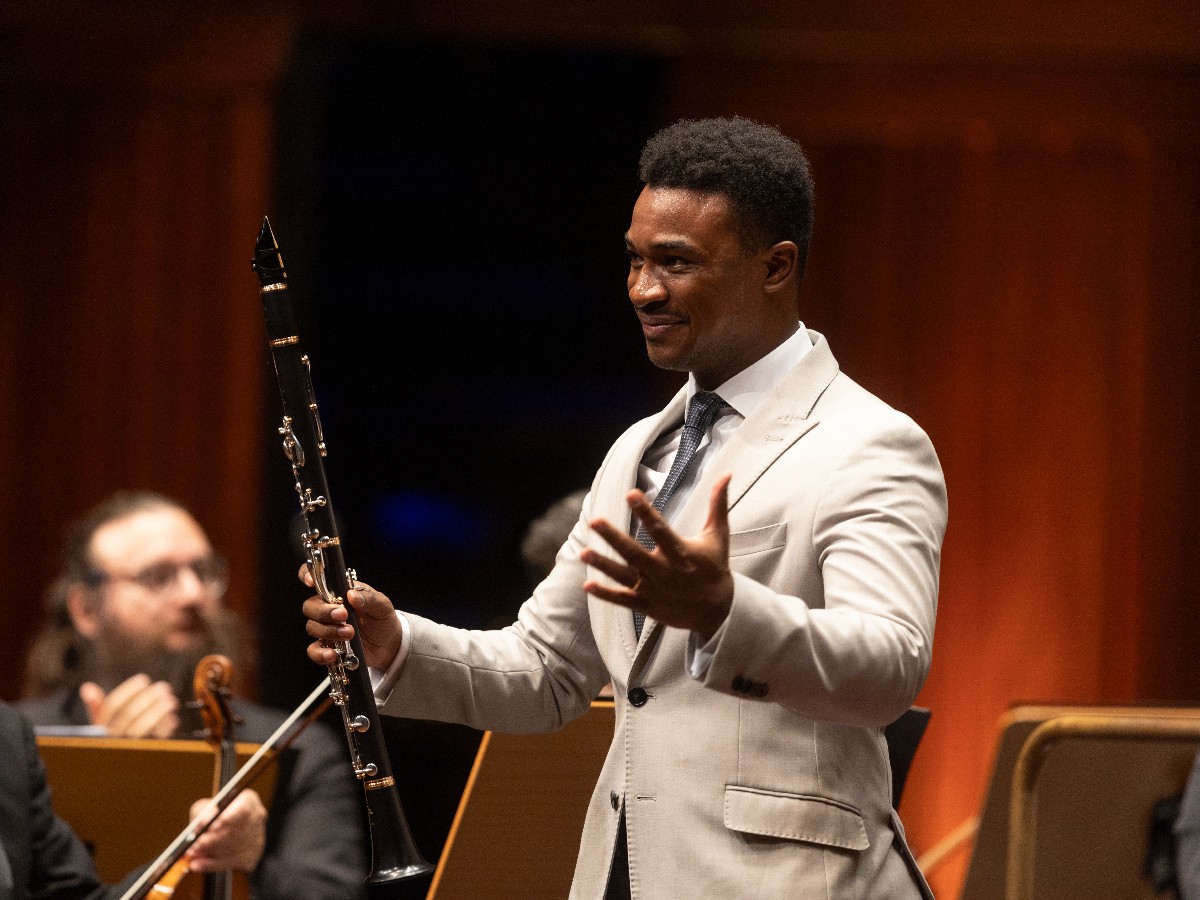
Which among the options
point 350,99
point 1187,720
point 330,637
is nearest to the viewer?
point 330,637

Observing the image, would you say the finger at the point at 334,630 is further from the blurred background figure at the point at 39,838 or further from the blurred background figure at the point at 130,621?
the blurred background figure at the point at 130,621

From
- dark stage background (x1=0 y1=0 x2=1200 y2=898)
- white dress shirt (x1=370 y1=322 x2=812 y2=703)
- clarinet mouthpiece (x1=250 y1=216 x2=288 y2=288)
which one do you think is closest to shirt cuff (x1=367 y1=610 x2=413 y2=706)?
white dress shirt (x1=370 y1=322 x2=812 y2=703)

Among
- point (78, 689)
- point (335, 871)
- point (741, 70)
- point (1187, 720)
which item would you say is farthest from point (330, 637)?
point (741, 70)

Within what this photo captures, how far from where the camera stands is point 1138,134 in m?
4.80

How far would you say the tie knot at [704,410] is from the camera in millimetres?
1776

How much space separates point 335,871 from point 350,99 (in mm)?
2496

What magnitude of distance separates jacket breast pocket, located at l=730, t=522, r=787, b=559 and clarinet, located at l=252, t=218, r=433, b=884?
0.46 metres

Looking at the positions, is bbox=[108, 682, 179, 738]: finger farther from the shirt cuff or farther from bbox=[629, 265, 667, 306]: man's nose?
bbox=[629, 265, 667, 306]: man's nose

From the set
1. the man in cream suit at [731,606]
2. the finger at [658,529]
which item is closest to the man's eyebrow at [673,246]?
the man in cream suit at [731,606]

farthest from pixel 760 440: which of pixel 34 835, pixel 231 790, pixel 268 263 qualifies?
pixel 34 835

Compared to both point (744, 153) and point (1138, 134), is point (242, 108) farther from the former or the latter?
point (744, 153)

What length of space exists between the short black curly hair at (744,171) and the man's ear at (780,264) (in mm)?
14

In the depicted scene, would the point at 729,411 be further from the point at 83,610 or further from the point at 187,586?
the point at 83,610

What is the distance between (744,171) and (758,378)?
24 centimetres
